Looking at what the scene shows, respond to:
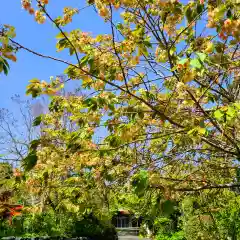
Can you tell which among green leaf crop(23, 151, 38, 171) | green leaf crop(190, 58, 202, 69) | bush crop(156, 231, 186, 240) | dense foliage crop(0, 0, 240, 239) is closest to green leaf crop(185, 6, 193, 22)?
dense foliage crop(0, 0, 240, 239)

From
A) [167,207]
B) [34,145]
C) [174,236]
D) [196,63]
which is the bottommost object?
[167,207]

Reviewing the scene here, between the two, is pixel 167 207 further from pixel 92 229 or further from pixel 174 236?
pixel 92 229

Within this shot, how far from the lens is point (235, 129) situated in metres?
4.46

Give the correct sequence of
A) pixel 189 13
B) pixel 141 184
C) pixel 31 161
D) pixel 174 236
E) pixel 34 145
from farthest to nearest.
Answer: pixel 174 236
pixel 189 13
pixel 34 145
pixel 31 161
pixel 141 184

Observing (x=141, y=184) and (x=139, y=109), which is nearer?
(x=141, y=184)

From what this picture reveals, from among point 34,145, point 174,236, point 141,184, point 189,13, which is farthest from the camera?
point 174,236

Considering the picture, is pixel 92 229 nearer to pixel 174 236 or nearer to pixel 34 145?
pixel 174 236

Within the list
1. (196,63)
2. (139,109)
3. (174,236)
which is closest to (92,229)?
(174,236)

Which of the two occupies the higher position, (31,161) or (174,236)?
(31,161)

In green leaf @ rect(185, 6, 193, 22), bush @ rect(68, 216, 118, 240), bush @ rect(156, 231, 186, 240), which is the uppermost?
green leaf @ rect(185, 6, 193, 22)

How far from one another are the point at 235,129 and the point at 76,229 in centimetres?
1145

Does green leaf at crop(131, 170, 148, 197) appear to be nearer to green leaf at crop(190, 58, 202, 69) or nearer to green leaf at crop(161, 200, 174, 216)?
green leaf at crop(161, 200, 174, 216)

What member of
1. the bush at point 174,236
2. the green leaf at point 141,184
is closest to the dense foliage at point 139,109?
the green leaf at point 141,184

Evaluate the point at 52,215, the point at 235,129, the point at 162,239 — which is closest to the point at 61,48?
the point at 235,129
